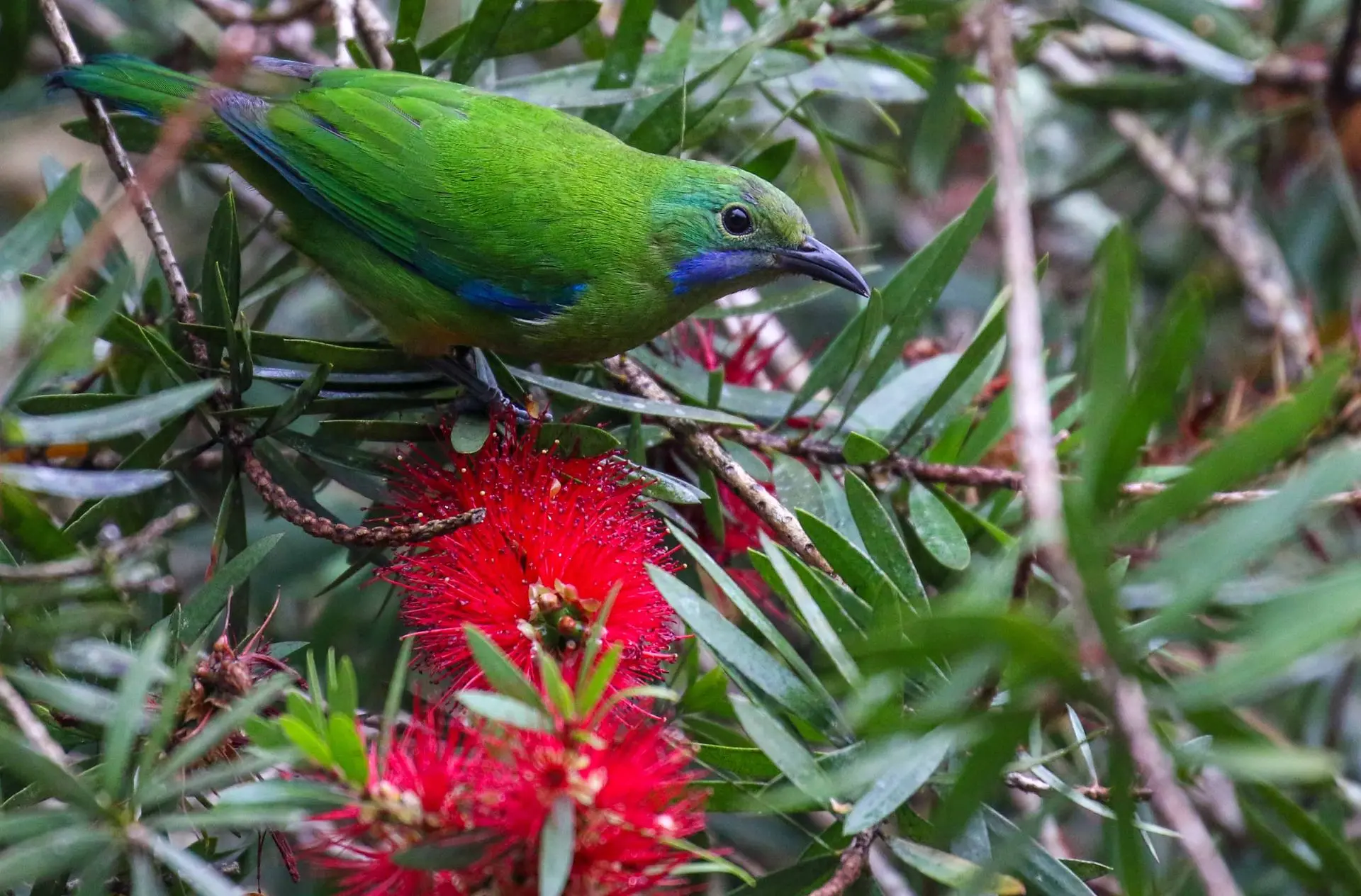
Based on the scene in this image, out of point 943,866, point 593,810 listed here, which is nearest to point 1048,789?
point 943,866

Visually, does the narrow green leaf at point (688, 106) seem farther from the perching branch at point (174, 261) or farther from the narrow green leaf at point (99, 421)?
the narrow green leaf at point (99, 421)

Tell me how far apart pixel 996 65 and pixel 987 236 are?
5.15m

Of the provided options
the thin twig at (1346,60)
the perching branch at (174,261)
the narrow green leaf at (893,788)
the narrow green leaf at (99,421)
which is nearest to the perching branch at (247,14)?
the perching branch at (174,261)

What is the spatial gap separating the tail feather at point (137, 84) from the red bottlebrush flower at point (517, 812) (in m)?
2.21

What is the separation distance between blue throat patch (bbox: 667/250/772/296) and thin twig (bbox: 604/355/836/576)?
0.46 m

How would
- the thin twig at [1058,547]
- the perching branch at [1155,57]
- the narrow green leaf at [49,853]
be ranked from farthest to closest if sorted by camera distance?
the perching branch at [1155,57], the narrow green leaf at [49,853], the thin twig at [1058,547]

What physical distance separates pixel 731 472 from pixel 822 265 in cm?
116

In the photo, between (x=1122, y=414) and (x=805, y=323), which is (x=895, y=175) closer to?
(x=805, y=323)

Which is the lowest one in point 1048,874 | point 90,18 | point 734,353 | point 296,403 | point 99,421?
point 1048,874

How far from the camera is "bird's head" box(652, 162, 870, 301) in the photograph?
11.4 ft

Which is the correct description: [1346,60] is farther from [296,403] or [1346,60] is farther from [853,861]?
[296,403]

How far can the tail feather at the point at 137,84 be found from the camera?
3105 mm

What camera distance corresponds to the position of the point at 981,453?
2973 millimetres

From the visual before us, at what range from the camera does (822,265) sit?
3533 millimetres
